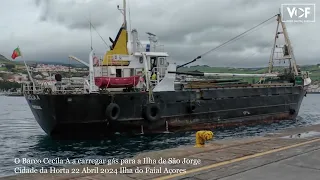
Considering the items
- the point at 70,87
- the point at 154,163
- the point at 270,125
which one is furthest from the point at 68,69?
the point at 270,125

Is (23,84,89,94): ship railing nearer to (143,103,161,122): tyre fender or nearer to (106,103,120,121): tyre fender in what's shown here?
(106,103,120,121): tyre fender

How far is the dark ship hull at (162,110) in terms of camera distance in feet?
51.1

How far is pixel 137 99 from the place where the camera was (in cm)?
1731

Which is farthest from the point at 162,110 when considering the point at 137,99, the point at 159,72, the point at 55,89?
the point at 55,89

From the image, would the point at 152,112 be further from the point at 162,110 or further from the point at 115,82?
Answer: the point at 115,82

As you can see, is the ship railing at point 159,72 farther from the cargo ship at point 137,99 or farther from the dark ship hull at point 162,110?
the dark ship hull at point 162,110

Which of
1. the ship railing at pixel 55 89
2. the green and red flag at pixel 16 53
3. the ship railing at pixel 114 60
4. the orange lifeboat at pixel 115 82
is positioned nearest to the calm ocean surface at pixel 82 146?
the ship railing at pixel 55 89

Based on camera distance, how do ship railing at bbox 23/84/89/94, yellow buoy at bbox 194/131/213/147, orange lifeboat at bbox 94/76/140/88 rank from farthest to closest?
orange lifeboat at bbox 94/76/140/88
ship railing at bbox 23/84/89/94
yellow buoy at bbox 194/131/213/147

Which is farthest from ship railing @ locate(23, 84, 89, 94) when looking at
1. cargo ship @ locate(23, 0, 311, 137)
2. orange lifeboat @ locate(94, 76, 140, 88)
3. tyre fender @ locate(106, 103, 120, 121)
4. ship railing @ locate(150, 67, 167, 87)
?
ship railing @ locate(150, 67, 167, 87)

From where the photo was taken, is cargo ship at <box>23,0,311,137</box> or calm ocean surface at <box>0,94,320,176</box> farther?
cargo ship at <box>23,0,311,137</box>

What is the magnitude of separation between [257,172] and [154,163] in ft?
7.33

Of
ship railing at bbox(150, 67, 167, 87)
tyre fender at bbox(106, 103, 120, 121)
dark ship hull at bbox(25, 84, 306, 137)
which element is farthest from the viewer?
ship railing at bbox(150, 67, 167, 87)

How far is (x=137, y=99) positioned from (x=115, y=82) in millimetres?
1474

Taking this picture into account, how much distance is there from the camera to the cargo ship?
15766 millimetres
